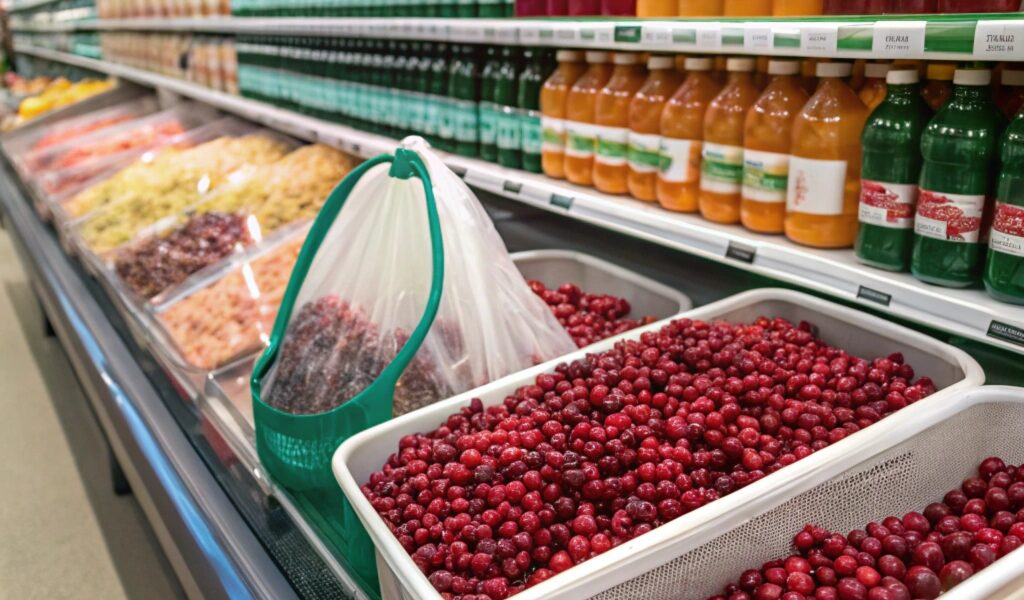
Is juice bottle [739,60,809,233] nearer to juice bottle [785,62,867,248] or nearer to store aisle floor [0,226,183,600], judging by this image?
juice bottle [785,62,867,248]

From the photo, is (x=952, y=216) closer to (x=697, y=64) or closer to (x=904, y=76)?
(x=904, y=76)

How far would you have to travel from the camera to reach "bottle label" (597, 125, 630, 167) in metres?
2.10

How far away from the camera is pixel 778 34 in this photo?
1482 millimetres

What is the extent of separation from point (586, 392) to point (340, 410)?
0.44m

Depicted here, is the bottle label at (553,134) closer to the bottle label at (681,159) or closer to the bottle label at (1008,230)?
the bottle label at (681,159)

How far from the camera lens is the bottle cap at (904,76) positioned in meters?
1.41

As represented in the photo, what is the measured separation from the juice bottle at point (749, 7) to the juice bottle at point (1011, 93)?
47cm

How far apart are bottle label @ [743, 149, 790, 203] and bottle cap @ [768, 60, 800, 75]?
165 millimetres

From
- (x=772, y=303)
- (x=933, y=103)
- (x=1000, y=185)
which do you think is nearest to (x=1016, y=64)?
(x=933, y=103)

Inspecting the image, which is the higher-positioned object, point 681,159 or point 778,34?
point 778,34

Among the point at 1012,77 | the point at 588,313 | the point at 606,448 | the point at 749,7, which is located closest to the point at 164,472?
the point at 588,313

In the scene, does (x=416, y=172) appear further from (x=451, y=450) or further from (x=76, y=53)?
→ (x=76, y=53)

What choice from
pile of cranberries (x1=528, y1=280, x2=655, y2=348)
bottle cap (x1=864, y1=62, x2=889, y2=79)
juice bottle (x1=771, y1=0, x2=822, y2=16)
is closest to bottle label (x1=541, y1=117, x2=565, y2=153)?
pile of cranberries (x1=528, y1=280, x2=655, y2=348)

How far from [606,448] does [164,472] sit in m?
1.21
